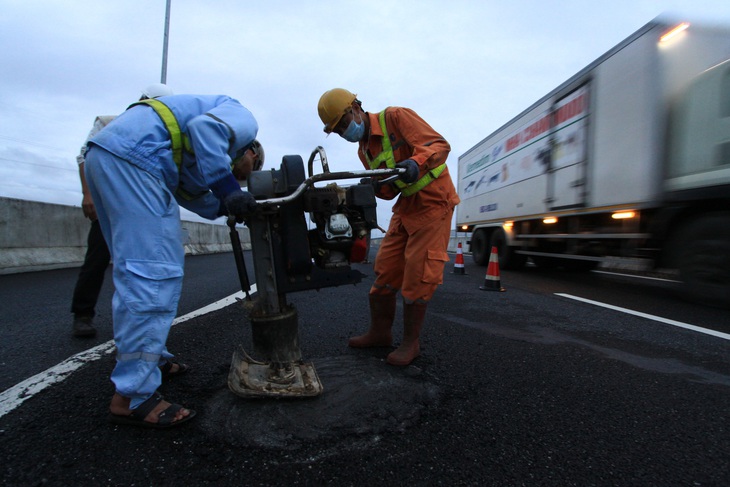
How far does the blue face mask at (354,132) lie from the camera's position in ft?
7.91

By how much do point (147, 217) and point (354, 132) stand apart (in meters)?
1.39

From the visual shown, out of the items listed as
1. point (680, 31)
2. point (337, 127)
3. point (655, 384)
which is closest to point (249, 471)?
point (337, 127)

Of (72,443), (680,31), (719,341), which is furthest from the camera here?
(680,31)

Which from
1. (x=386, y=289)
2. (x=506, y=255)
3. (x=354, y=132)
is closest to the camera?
(x=354, y=132)

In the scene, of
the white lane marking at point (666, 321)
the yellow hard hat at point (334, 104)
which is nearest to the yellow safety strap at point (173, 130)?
the yellow hard hat at point (334, 104)

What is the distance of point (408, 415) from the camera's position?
5.52 feet

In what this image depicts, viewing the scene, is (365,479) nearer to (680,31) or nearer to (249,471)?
(249,471)

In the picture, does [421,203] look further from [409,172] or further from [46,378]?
[46,378]

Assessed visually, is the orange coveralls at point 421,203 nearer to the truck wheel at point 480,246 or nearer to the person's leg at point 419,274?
the person's leg at point 419,274

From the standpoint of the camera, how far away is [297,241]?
1757mm

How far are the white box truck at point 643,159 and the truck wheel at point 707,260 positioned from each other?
1 centimetres

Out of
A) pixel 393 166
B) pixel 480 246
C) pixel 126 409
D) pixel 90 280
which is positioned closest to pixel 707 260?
pixel 393 166

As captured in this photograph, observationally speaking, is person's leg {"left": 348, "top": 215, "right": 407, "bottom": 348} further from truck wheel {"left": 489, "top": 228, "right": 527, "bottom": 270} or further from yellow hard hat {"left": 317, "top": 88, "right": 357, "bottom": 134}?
truck wheel {"left": 489, "top": 228, "right": 527, "bottom": 270}

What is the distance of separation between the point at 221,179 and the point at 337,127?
1086 millimetres
